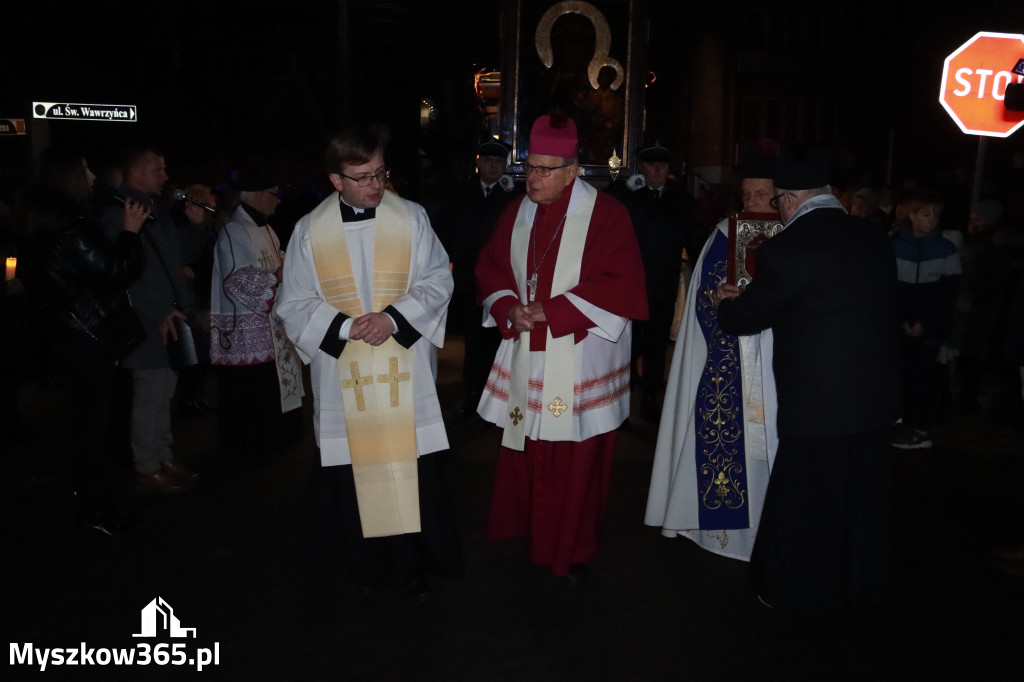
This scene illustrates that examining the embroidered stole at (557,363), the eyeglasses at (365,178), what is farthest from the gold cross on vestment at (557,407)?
the eyeglasses at (365,178)

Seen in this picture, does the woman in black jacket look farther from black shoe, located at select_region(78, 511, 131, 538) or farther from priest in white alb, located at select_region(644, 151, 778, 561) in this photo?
priest in white alb, located at select_region(644, 151, 778, 561)

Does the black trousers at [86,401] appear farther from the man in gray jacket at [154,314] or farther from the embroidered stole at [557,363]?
the embroidered stole at [557,363]

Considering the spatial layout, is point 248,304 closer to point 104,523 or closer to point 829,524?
point 104,523

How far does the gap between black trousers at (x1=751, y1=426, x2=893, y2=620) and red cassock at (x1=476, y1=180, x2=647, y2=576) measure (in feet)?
2.66

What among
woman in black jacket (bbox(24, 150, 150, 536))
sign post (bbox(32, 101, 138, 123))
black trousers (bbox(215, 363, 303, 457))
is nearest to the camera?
woman in black jacket (bbox(24, 150, 150, 536))

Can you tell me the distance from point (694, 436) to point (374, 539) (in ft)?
5.26

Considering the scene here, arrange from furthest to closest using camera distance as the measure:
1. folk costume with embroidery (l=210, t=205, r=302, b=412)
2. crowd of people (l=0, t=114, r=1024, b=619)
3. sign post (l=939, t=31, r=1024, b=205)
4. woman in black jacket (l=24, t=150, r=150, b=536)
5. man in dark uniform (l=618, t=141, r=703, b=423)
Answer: sign post (l=939, t=31, r=1024, b=205), man in dark uniform (l=618, t=141, r=703, b=423), folk costume with embroidery (l=210, t=205, r=302, b=412), woman in black jacket (l=24, t=150, r=150, b=536), crowd of people (l=0, t=114, r=1024, b=619)

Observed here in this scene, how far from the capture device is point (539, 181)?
3.98 meters

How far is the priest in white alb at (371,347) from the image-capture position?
371cm

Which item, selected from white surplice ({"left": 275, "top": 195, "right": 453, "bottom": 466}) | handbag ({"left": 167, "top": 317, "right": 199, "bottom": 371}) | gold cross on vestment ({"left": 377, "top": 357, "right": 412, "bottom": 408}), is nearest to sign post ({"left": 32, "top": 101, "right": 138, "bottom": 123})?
handbag ({"left": 167, "top": 317, "right": 199, "bottom": 371})

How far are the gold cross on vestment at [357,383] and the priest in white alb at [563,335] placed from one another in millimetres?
675

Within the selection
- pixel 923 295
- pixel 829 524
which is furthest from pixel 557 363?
pixel 923 295

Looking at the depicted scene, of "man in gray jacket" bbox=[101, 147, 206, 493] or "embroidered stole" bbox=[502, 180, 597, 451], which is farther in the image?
"man in gray jacket" bbox=[101, 147, 206, 493]

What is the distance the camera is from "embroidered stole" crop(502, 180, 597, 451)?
4.00 meters
